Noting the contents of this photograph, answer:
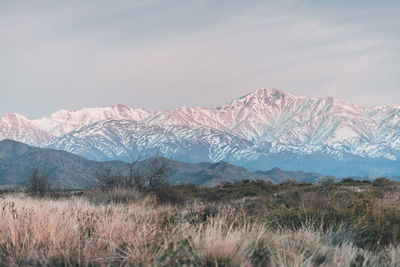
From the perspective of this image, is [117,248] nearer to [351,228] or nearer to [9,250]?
[9,250]

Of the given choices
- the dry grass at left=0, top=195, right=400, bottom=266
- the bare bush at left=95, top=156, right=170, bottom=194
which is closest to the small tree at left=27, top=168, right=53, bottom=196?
the bare bush at left=95, top=156, right=170, bottom=194

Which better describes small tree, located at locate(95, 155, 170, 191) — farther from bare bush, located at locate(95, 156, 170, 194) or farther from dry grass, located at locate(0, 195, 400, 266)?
dry grass, located at locate(0, 195, 400, 266)

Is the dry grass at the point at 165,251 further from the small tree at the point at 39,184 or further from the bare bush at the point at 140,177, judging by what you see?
the small tree at the point at 39,184

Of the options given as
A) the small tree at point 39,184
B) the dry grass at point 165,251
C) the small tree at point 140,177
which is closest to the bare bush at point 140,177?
the small tree at point 140,177

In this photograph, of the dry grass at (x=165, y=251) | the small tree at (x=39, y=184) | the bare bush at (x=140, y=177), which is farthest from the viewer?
the small tree at (x=39, y=184)

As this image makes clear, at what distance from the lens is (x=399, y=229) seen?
26.7ft

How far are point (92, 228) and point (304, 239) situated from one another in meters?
3.83

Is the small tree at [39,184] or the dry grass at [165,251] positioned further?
the small tree at [39,184]

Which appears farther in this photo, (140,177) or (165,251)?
(140,177)

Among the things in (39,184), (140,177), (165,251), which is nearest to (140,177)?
(140,177)

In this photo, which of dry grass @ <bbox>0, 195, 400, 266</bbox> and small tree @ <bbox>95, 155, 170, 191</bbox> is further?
small tree @ <bbox>95, 155, 170, 191</bbox>

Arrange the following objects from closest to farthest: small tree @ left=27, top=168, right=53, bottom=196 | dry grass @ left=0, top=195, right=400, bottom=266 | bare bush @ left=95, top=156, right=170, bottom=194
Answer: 1. dry grass @ left=0, top=195, right=400, bottom=266
2. bare bush @ left=95, top=156, right=170, bottom=194
3. small tree @ left=27, top=168, right=53, bottom=196

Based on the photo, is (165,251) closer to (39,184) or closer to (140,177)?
(140,177)

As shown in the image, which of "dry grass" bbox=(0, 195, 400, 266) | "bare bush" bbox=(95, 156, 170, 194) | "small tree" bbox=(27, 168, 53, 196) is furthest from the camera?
"small tree" bbox=(27, 168, 53, 196)
